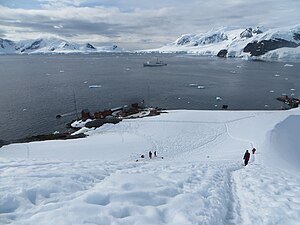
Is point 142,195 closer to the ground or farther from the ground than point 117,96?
farther from the ground

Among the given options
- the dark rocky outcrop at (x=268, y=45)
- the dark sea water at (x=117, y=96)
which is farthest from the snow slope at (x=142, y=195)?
the dark rocky outcrop at (x=268, y=45)

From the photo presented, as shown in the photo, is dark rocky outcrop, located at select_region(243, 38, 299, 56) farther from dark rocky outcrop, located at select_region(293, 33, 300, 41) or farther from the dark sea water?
the dark sea water

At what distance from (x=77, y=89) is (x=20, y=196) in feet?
209

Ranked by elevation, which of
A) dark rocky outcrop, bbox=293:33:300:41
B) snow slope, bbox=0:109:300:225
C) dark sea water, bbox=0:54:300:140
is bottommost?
dark sea water, bbox=0:54:300:140

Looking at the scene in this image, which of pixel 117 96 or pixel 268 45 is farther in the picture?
pixel 268 45

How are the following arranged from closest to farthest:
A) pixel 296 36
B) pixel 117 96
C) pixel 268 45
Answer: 1. pixel 117 96
2. pixel 268 45
3. pixel 296 36

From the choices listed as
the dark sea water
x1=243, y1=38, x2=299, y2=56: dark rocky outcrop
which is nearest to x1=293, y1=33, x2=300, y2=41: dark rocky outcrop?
x1=243, y1=38, x2=299, y2=56: dark rocky outcrop

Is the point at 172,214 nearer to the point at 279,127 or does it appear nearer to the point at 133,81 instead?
the point at 279,127

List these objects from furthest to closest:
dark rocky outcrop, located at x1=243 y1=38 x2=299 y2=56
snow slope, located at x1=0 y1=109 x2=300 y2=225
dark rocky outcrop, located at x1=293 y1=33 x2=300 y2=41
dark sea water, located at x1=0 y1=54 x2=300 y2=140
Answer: dark rocky outcrop, located at x1=293 y1=33 x2=300 y2=41 < dark rocky outcrop, located at x1=243 y1=38 x2=299 y2=56 < dark sea water, located at x1=0 y1=54 x2=300 y2=140 < snow slope, located at x1=0 y1=109 x2=300 y2=225

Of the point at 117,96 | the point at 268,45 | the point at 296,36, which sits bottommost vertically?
the point at 117,96

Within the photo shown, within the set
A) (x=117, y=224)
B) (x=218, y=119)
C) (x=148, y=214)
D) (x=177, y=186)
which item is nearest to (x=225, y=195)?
(x=177, y=186)

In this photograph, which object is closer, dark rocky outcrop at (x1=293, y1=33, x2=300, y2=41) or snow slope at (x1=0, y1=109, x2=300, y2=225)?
snow slope at (x1=0, y1=109, x2=300, y2=225)

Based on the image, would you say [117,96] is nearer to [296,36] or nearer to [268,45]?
[268,45]

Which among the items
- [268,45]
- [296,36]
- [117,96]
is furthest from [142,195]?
[296,36]
